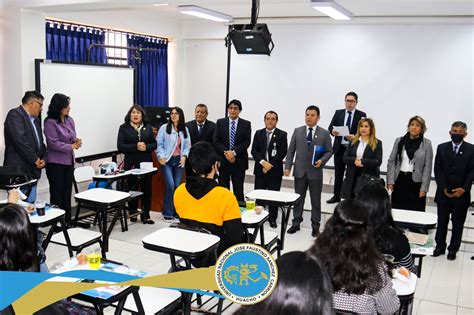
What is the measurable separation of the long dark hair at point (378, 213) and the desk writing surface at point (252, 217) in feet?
3.76

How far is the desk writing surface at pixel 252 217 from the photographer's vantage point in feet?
11.7

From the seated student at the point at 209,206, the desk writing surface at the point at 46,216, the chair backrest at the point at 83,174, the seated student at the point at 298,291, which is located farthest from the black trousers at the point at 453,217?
the seated student at the point at 298,291

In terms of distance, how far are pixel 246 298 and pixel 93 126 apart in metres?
5.97

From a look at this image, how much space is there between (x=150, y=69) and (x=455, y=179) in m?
5.87

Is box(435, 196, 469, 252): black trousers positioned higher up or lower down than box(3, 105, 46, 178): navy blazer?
lower down

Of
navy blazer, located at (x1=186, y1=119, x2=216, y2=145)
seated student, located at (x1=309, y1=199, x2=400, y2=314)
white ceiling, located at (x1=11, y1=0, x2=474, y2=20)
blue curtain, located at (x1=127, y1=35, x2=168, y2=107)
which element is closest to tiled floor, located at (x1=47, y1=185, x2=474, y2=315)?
navy blazer, located at (x1=186, y1=119, x2=216, y2=145)

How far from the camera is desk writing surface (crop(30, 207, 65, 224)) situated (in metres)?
3.50

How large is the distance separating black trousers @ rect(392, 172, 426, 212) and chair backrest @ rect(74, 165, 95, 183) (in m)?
3.59

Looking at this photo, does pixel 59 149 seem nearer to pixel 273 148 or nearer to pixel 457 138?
pixel 273 148

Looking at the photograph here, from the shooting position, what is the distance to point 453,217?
Result: 4871mm

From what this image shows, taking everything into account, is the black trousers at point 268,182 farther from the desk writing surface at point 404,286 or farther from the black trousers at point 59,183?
the desk writing surface at point 404,286

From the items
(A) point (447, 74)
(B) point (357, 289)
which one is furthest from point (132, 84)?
(B) point (357, 289)

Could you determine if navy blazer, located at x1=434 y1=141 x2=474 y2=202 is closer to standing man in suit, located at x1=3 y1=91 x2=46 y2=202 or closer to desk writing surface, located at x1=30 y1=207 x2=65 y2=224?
desk writing surface, located at x1=30 y1=207 x2=65 y2=224

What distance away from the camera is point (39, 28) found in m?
5.96
